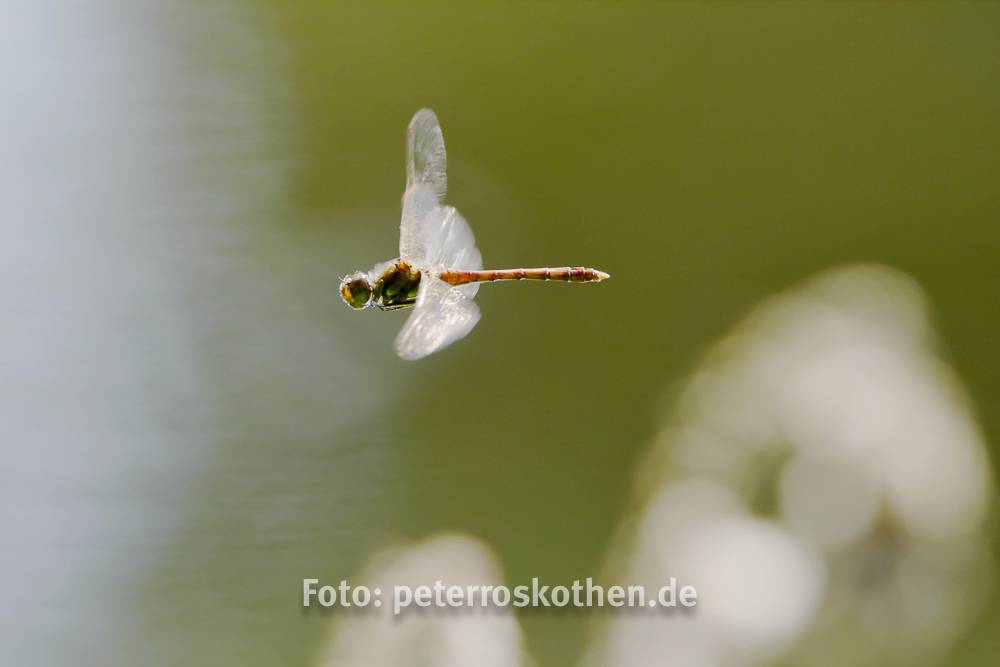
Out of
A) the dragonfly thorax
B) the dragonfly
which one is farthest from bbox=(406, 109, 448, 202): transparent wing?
the dragonfly thorax

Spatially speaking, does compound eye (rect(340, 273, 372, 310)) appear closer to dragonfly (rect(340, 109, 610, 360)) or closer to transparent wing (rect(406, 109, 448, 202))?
dragonfly (rect(340, 109, 610, 360))

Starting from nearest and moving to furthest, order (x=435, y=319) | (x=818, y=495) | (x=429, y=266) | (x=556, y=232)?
(x=435, y=319) < (x=429, y=266) < (x=818, y=495) < (x=556, y=232)

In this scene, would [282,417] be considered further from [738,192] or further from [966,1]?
[966,1]

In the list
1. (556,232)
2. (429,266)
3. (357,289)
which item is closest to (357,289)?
(357,289)

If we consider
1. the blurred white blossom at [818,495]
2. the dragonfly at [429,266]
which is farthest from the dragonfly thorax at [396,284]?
the blurred white blossom at [818,495]

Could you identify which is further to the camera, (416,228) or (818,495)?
(818,495)

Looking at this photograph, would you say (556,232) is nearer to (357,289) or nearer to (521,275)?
(521,275)

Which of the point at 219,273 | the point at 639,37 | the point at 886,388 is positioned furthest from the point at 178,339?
the point at 886,388
